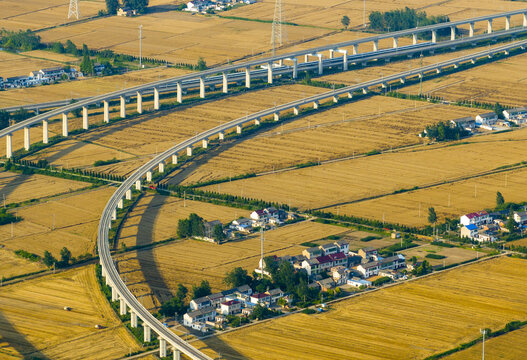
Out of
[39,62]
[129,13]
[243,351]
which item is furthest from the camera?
[129,13]

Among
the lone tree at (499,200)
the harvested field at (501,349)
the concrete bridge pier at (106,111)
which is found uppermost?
the concrete bridge pier at (106,111)

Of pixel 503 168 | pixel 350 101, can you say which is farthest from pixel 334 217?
pixel 350 101

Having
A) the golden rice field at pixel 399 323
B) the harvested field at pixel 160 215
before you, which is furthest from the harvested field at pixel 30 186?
the golden rice field at pixel 399 323

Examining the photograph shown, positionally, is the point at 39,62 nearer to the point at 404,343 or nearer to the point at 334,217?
the point at 334,217

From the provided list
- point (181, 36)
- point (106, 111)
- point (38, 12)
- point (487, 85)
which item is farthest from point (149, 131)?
point (38, 12)

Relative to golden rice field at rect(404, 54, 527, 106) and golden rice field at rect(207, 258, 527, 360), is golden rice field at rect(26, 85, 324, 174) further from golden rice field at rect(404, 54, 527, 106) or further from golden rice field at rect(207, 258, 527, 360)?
golden rice field at rect(207, 258, 527, 360)

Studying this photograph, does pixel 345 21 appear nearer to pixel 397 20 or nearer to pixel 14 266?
pixel 397 20

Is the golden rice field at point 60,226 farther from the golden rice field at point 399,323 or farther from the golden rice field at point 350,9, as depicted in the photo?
the golden rice field at point 350,9
